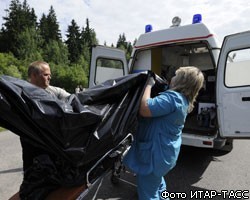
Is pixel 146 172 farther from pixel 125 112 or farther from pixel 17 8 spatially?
pixel 17 8

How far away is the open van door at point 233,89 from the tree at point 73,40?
184 ft

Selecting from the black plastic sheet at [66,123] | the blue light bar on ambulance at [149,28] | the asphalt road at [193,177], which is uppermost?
the blue light bar on ambulance at [149,28]

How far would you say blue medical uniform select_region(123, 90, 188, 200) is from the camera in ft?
6.67

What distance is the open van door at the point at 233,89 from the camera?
3.55 metres

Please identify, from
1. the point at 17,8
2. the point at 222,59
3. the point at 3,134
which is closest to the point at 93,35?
the point at 17,8

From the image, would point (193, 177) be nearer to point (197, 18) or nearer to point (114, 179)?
point (114, 179)

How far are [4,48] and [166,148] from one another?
55.3m

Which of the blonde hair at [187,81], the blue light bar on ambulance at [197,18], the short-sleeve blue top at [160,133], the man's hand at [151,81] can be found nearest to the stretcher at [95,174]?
the short-sleeve blue top at [160,133]

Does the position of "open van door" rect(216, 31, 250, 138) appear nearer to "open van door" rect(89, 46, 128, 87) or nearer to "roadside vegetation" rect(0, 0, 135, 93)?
"open van door" rect(89, 46, 128, 87)

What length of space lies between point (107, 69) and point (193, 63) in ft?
13.5

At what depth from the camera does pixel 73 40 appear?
61.2 metres

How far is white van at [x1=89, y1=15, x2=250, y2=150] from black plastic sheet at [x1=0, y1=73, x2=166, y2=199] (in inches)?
89.2

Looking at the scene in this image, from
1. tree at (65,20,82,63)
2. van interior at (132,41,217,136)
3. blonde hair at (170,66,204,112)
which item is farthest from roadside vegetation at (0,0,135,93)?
blonde hair at (170,66,204,112)

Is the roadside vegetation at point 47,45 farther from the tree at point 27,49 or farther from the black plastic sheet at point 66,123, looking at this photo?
the black plastic sheet at point 66,123
